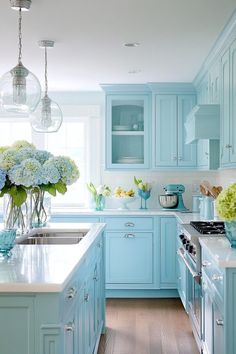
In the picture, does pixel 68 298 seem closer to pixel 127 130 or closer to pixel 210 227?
pixel 210 227

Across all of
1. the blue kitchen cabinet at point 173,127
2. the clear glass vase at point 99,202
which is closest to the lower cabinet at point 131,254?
the clear glass vase at point 99,202

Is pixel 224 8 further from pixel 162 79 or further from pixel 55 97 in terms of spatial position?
pixel 55 97

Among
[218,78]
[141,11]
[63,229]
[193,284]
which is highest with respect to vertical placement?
[141,11]

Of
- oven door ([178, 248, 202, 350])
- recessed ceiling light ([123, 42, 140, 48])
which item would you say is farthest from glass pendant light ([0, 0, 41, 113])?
oven door ([178, 248, 202, 350])

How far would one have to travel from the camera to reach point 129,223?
532cm

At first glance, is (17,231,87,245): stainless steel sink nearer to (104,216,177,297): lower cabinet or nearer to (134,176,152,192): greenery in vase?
(104,216,177,297): lower cabinet

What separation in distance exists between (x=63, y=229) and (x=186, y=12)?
5.79 feet

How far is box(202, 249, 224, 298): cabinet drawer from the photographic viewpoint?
2473mm

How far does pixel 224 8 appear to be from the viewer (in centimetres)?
309

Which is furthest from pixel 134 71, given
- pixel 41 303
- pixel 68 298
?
pixel 41 303

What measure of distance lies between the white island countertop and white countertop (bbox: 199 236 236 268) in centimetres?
68

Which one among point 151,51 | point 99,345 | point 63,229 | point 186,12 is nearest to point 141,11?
point 186,12

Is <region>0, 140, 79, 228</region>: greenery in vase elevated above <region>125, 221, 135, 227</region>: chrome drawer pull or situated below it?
above

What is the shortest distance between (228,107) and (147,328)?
6.52 ft
